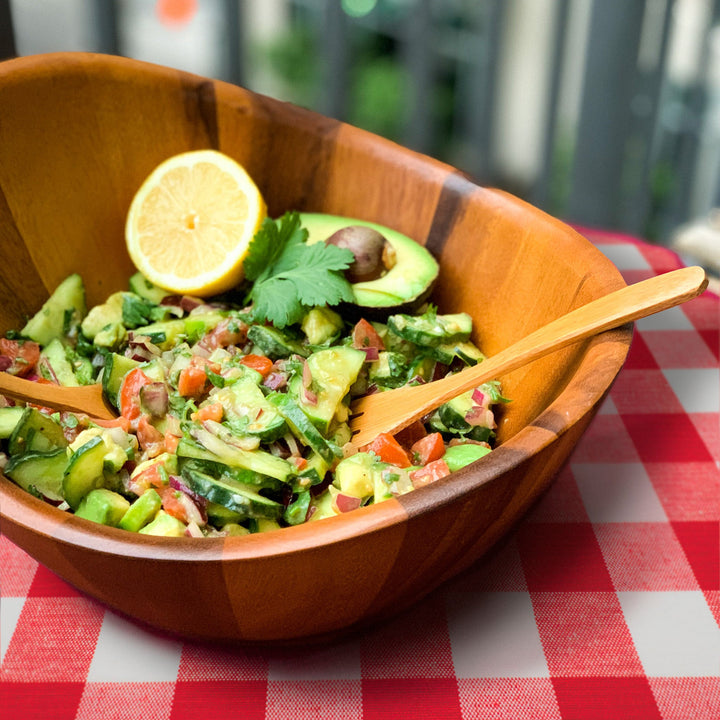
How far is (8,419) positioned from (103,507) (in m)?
0.20

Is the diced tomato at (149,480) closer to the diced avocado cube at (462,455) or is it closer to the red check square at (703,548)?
the diced avocado cube at (462,455)

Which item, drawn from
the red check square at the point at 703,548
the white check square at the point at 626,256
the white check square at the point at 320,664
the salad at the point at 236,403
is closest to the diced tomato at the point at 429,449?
the salad at the point at 236,403

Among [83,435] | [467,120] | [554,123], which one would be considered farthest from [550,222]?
[467,120]

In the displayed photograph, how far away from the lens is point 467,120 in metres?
3.47

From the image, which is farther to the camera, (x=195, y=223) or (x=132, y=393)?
(x=195, y=223)

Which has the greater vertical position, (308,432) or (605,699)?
(308,432)

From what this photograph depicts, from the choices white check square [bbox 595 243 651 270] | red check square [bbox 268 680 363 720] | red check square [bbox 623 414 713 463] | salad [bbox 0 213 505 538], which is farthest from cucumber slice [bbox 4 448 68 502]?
white check square [bbox 595 243 651 270]

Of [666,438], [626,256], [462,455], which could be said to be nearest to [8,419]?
[462,455]

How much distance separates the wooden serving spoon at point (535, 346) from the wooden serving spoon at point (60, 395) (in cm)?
34

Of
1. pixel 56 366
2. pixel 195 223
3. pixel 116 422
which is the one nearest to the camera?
pixel 116 422

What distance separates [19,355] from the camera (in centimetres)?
119

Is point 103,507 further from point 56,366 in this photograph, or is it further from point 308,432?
point 56,366

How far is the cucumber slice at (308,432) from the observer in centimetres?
97

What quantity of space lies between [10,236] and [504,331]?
75cm
